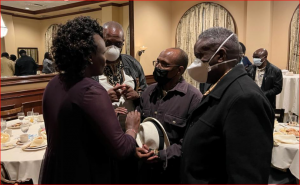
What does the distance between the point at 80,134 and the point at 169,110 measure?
2.24 feet

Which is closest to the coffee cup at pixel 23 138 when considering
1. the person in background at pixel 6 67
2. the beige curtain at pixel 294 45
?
the person in background at pixel 6 67

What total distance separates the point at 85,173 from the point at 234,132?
67 centimetres

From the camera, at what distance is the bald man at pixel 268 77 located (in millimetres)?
3725

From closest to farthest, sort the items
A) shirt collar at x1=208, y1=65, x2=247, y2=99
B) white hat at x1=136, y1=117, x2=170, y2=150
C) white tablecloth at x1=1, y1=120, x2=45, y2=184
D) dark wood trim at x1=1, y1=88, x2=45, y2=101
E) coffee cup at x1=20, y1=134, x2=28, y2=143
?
shirt collar at x1=208, y1=65, x2=247, y2=99 < white hat at x1=136, y1=117, x2=170, y2=150 < white tablecloth at x1=1, y1=120, x2=45, y2=184 < coffee cup at x1=20, y1=134, x2=28, y2=143 < dark wood trim at x1=1, y1=88, x2=45, y2=101

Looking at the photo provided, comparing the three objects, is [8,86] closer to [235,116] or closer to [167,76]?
[167,76]

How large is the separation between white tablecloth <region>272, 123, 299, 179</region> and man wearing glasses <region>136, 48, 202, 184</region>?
142 cm

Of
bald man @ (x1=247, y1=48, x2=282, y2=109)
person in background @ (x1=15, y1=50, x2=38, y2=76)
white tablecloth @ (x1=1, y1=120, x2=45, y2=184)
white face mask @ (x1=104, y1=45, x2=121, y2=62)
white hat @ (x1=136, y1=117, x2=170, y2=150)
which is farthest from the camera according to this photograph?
person in background @ (x1=15, y1=50, x2=38, y2=76)

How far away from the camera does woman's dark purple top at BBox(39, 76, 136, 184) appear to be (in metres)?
0.99

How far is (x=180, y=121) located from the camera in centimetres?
150

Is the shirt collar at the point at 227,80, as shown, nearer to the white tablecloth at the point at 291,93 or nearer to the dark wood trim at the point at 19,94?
the white tablecloth at the point at 291,93

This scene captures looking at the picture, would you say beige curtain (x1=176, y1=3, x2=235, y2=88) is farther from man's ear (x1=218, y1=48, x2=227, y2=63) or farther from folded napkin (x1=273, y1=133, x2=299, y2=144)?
man's ear (x1=218, y1=48, x2=227, y2=63)

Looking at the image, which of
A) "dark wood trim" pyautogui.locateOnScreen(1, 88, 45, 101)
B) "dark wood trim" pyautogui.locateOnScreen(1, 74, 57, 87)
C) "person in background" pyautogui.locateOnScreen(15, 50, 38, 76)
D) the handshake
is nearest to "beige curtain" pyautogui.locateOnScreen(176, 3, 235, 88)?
"dark wood trim" pyautogui.locateOnScreen(1, 74, 57, 87)

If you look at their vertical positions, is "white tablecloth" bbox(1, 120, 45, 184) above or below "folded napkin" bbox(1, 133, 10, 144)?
below

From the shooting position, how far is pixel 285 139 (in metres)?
2.52
